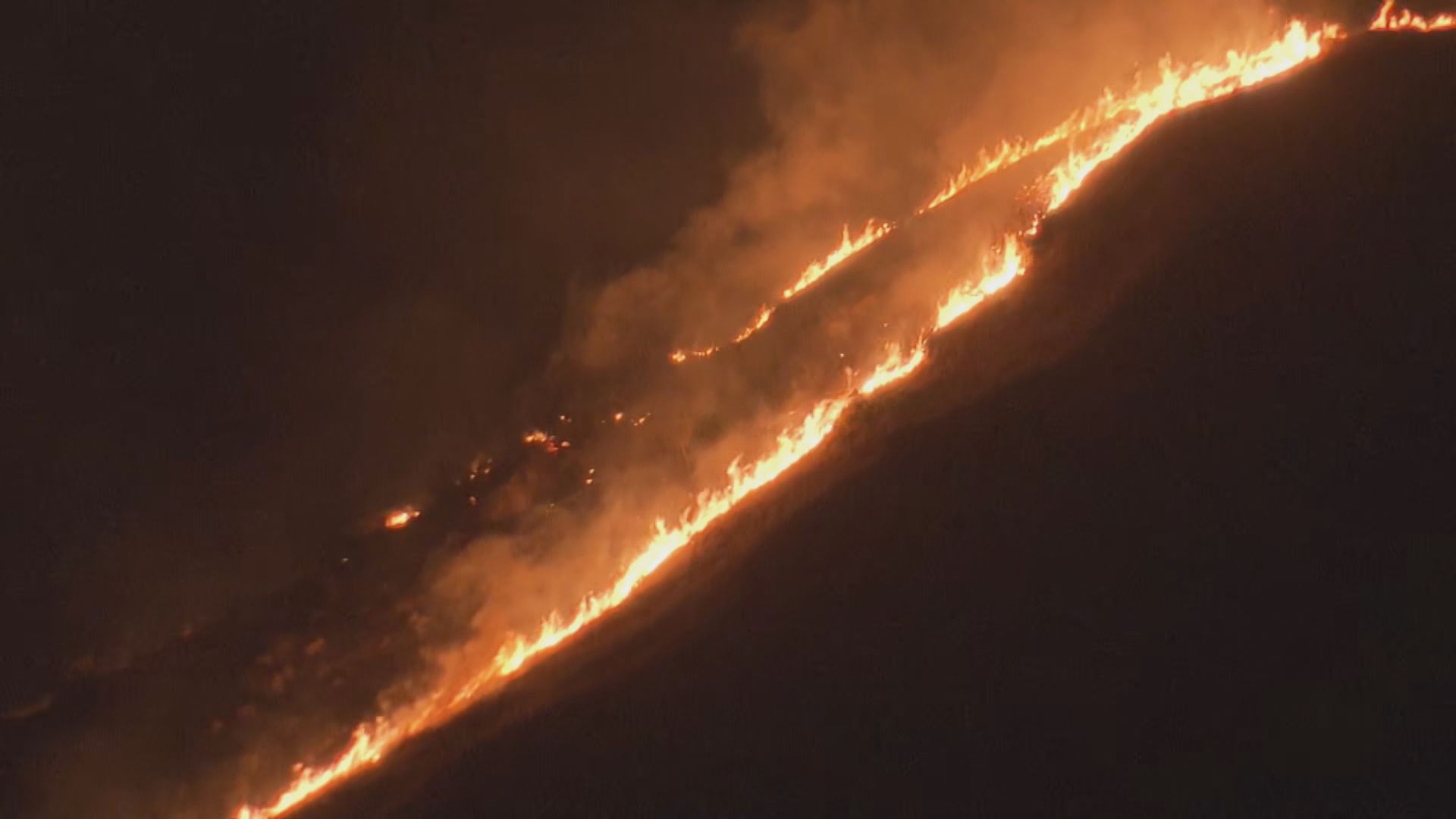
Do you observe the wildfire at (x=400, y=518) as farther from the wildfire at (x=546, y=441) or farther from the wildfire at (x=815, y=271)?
the wildfire at (x=815, y=271)

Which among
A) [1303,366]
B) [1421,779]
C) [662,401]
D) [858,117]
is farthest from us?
[858,117]

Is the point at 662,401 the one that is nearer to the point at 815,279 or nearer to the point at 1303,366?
the point at 815,279

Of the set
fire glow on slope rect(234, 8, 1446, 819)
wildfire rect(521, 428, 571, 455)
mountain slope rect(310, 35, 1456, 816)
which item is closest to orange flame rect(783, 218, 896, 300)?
fire glow on slope rect(234, 8, 1446, 819)

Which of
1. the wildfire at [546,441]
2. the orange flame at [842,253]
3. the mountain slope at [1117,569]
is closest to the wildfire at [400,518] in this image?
the wildfire at [546,441]

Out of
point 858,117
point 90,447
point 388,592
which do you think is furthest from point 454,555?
point 858,117

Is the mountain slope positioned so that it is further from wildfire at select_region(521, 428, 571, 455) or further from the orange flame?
wildfire at select_region(521, 428, 571, 455)
